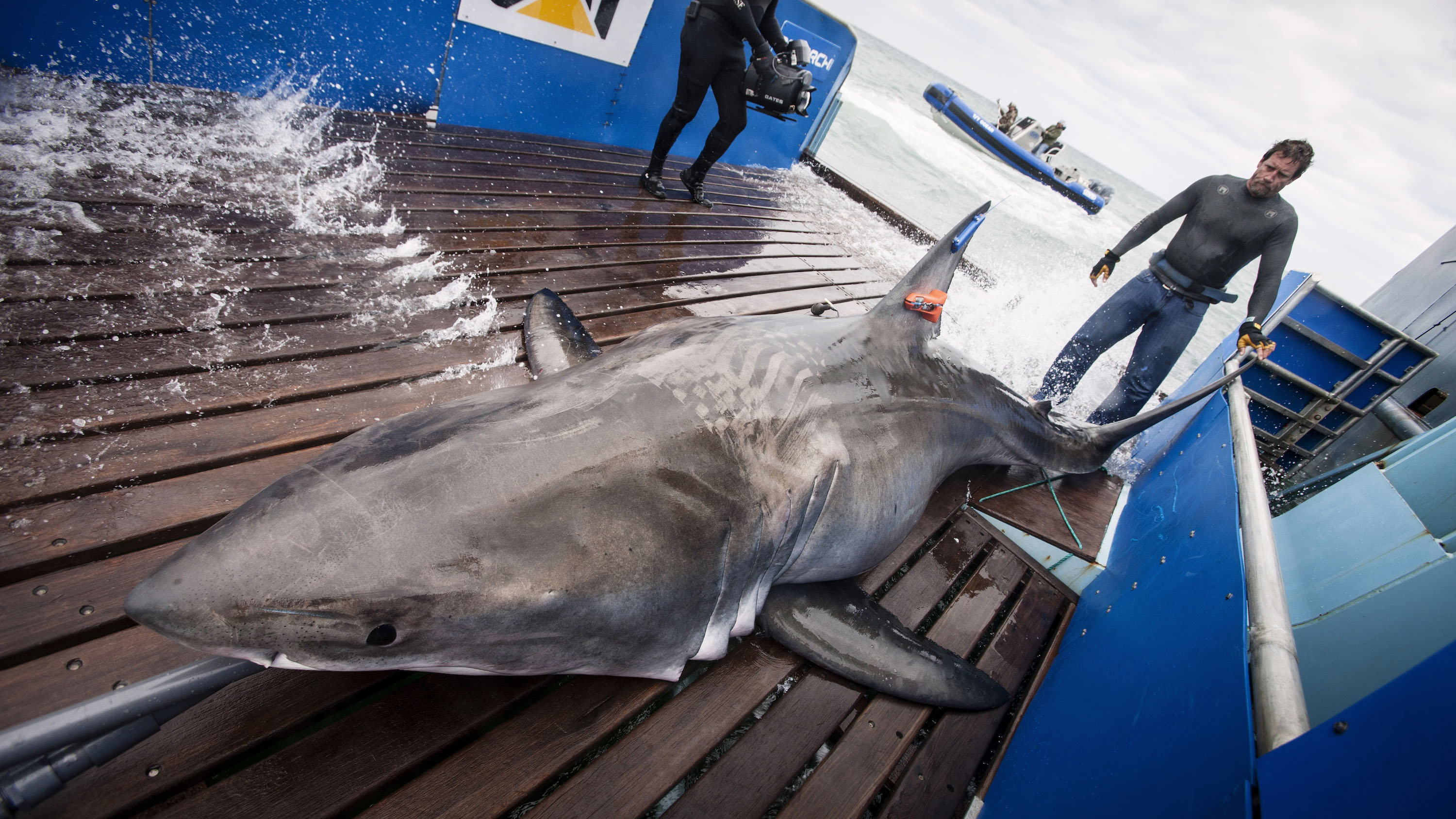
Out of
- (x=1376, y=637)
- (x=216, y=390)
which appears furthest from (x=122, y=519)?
(x=1376, y=637)

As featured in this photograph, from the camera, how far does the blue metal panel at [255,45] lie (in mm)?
3588

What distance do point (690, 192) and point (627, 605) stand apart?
215 inches

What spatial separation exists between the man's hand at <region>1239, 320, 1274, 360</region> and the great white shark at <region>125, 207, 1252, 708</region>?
237cm

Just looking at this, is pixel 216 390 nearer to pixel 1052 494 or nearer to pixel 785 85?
pixel 1052 494

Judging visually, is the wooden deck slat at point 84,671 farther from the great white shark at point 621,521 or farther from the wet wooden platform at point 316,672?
the great white shark at point 621,521

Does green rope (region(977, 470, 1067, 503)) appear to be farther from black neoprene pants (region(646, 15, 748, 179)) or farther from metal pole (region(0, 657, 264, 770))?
black neoprene pants (region(646, 15, 748, 179))

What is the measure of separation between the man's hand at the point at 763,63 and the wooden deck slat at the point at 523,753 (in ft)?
16.7

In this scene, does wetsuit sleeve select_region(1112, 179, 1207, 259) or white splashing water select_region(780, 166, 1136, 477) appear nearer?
wetsuit sleeve select_region(1112, 179, 1207, 259)

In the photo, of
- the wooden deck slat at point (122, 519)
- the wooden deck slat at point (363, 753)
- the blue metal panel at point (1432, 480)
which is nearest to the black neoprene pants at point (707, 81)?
the wooden deck slat at point (122, 519)

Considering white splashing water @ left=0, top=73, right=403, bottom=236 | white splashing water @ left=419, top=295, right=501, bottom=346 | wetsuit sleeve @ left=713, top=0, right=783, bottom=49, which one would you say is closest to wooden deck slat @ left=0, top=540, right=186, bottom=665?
white splashing water @ left=419, top=295, right=501, bottom=346

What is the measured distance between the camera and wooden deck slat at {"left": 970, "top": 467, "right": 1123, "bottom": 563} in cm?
347

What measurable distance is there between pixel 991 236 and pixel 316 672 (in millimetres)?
19911

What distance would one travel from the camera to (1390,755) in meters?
1.27

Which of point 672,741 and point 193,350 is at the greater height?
point 672,741
